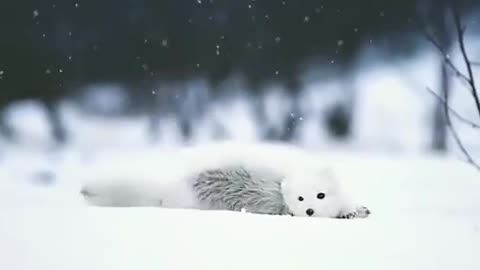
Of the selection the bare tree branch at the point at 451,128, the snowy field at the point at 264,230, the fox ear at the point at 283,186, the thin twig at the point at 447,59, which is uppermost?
the thin twig at the point at 447,59

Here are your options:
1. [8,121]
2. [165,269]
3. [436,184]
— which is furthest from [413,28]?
[8,121]

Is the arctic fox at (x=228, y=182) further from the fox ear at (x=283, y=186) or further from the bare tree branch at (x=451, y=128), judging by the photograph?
the bare tree branch at (x=451, y=128)

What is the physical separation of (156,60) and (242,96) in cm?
21

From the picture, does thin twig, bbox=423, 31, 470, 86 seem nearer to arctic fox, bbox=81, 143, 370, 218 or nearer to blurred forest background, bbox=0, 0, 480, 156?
blurred forest background, bbox=0, 0, 480, 156

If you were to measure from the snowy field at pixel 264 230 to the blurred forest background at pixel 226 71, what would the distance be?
0.07 m

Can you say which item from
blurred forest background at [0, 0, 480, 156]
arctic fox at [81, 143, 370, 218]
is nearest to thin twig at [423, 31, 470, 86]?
blurred forest background at [0, 0, 480, 156]

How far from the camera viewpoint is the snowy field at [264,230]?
1359 mm

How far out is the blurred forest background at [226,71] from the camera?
57.1 inches

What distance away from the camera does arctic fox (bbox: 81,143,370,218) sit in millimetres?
1421

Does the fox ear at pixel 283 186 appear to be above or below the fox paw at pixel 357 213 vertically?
above

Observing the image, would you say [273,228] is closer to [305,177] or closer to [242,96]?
[305,177]

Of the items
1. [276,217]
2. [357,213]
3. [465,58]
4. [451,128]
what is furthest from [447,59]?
[276,217]

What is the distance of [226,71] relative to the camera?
1.49m

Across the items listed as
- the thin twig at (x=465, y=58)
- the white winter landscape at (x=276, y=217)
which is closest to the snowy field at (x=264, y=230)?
the white winter landscape at (x=276, y=217)
